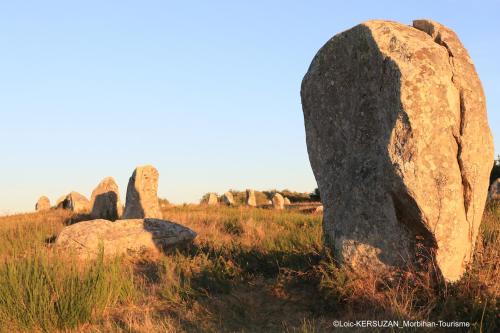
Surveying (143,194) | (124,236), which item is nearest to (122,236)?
(124,236)

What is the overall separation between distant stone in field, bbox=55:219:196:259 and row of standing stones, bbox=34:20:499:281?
4835mm

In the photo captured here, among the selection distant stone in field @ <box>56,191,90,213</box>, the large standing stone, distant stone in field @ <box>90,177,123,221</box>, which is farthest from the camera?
distant stone in field @ <box>56,191,90,213</box>

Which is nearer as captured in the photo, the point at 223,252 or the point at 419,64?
the point at 419,64

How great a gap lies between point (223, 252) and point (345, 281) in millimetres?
3480

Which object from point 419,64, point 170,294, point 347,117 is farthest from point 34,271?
point 419,64

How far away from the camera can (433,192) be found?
6.20m

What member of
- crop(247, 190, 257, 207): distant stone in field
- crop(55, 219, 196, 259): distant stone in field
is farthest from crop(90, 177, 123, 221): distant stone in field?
crop(247, 190, 257, 207): distant stone in field

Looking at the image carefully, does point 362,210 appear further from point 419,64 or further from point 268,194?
point 268,194

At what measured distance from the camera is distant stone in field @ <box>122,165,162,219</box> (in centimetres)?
1661

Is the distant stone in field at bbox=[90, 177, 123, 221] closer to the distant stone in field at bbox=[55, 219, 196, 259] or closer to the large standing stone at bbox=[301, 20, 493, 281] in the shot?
the distant stone in field at bbox=[55, 219, 196, 259]

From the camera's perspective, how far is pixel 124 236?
36.0 ft

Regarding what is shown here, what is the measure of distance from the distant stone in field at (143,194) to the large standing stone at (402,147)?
10.3m

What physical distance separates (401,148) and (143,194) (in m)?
11.9

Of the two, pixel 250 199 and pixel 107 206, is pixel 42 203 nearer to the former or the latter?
pixel 250 199
